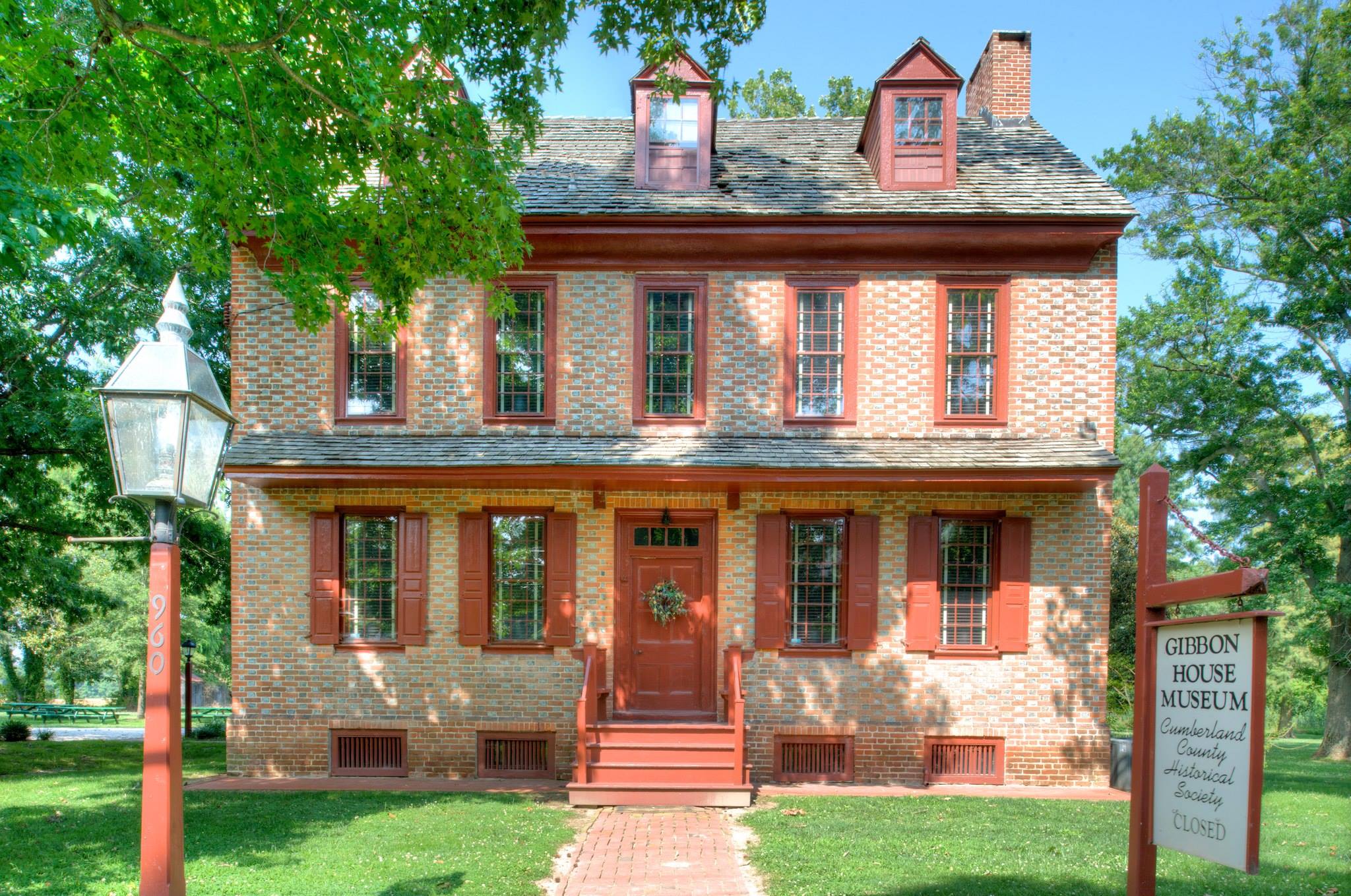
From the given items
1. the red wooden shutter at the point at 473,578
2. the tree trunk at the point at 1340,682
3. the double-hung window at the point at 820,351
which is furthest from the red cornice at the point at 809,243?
the tree trunk at the point at 1340,682

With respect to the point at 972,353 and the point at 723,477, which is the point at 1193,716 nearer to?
the point at 723,477

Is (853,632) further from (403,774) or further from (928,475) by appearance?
(403,774)

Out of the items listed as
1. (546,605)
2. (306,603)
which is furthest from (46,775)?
(546,605)

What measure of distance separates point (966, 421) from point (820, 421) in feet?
6.23

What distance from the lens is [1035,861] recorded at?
779cm

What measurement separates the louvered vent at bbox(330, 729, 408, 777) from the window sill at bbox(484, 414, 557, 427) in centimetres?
418

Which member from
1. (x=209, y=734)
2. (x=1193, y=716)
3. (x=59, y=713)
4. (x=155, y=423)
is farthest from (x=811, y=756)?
(x=59, y=713)

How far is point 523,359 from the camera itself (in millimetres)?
12344

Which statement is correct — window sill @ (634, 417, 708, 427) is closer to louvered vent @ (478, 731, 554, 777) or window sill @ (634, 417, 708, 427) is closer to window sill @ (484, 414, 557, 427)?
window sill @ (484, 414, 557, 427)

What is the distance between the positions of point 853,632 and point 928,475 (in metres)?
2.28

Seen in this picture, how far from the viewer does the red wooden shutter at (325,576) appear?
12000 mm

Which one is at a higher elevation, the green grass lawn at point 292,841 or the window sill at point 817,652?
the window sill at point 817,652

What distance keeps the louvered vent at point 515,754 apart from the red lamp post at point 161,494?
321 inches

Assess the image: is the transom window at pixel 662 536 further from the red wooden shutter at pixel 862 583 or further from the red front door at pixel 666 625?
the red wooden shutter at pixel 862 583
